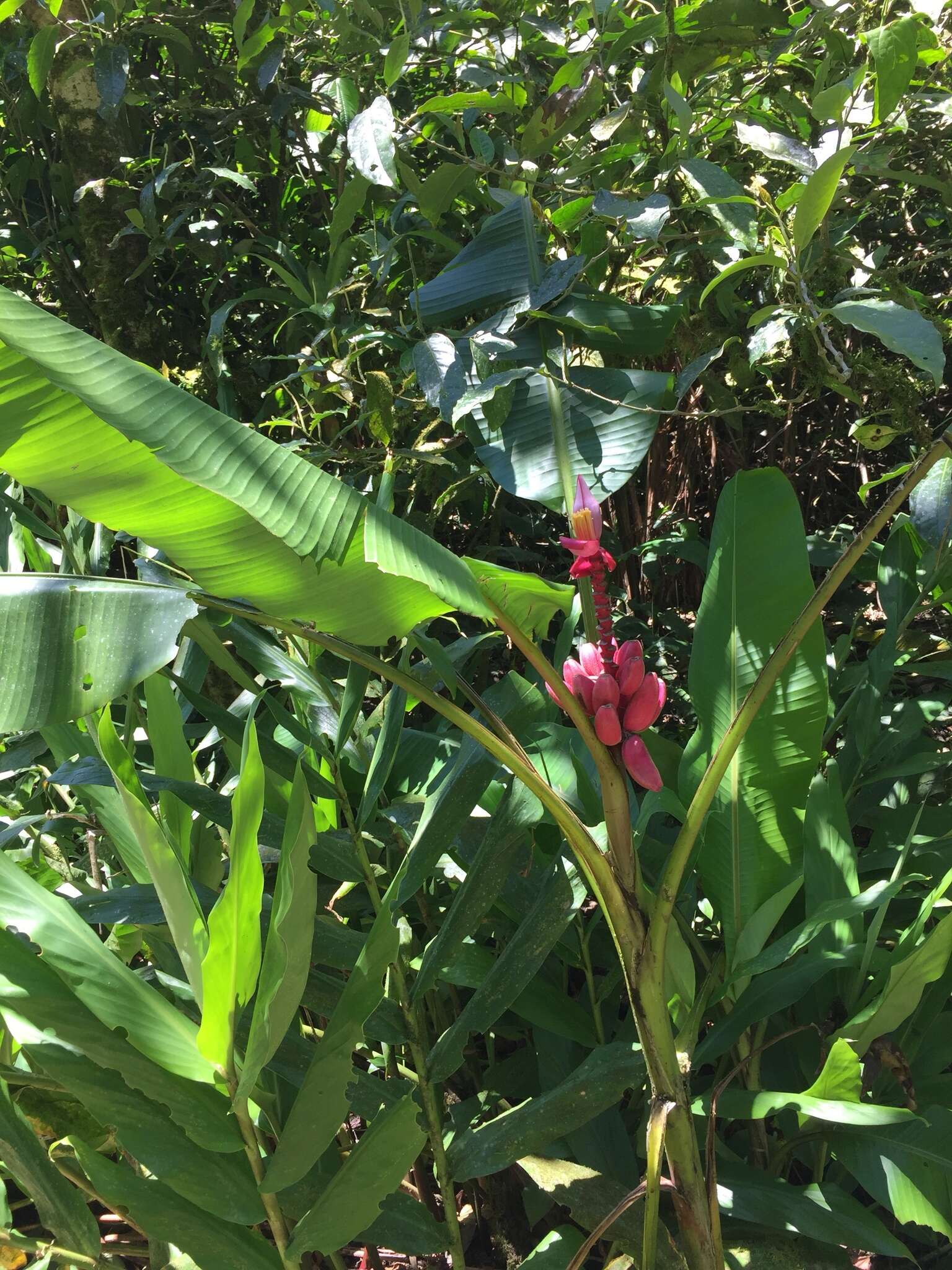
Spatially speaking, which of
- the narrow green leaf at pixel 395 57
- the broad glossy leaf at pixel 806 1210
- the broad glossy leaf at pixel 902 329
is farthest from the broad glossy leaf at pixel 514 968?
the narrow green leaf at pixel 395 57

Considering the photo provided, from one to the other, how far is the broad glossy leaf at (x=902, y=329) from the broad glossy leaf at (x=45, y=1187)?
3.26 feet

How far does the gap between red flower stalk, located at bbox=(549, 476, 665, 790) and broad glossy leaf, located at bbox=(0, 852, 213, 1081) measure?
0.40 metres

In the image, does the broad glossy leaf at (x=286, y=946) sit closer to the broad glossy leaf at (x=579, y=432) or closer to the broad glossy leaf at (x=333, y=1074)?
the broad glossy leaf at (x=333, y=1074)

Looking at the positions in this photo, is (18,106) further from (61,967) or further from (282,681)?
(61,967)

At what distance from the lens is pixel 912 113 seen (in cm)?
134

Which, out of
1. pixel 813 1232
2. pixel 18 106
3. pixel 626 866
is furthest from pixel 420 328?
pixel 18 106

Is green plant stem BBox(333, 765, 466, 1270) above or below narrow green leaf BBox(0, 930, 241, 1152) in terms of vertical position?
below

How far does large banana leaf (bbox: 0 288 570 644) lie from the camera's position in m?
0.63

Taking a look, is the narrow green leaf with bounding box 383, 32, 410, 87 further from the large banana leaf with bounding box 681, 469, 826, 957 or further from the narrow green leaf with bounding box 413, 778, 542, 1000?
the narrow green leaf with bounding box 413, 778, 542, 1000

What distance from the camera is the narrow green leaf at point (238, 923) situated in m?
0.68

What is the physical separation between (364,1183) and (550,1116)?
0.69 feet

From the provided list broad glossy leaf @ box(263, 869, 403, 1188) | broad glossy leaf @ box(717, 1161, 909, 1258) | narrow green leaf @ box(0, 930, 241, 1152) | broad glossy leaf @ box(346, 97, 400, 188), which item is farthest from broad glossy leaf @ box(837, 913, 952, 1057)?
broad glossy leaf @ box(346, 97, 400, 188)

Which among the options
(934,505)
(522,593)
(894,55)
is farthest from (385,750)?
(894,55)

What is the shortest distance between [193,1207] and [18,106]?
2064 mm
